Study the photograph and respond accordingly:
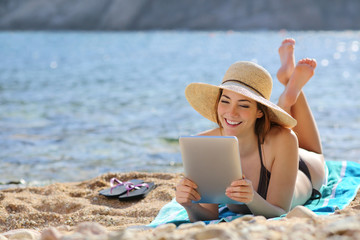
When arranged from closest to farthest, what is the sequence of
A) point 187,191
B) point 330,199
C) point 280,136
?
point 187,191 → point 280,136 → point 330,199

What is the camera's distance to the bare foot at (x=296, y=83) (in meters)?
4.15

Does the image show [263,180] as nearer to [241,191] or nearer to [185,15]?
[241,191]

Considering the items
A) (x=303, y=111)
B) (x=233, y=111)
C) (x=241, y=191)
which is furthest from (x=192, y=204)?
(x=303, y=111)

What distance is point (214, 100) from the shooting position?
3.42 meters

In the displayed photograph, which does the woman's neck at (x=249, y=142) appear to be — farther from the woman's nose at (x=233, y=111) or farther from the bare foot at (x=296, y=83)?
the bare foot at (x=296, y=83)

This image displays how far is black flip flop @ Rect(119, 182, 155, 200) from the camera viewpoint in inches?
166

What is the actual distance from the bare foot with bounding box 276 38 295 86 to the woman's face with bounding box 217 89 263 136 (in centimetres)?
140

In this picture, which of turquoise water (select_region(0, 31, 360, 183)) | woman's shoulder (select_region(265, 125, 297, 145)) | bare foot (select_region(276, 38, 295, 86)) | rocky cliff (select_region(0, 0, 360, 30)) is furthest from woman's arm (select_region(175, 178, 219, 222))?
rocky cliff (select_region(0, 0, 360, 30))

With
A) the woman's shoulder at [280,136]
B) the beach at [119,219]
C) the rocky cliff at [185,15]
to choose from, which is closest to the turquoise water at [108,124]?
the beach at [119,219]

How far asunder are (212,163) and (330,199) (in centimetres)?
145

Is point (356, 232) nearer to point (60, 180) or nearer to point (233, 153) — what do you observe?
point (233, 153)

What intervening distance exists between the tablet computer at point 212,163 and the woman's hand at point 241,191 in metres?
0.04

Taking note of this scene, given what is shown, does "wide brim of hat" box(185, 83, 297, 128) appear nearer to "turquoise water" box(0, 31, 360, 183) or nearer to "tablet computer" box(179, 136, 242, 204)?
"tablet computer" box(179, 136, 242, 204)

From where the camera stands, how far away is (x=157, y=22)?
79.0m
